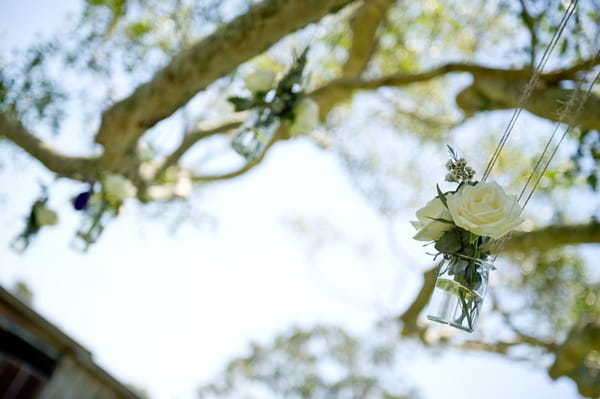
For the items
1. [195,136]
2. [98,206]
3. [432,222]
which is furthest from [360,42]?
[432,222]

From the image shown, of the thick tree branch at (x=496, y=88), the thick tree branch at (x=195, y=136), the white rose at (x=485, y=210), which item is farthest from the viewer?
the thick tree branch at (x=195, y=136)

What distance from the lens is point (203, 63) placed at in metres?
2.96

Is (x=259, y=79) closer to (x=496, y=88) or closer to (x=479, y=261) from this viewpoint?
(x=496, y=88)

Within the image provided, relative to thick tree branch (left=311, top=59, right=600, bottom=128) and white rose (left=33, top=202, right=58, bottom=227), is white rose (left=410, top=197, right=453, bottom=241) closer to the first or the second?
thick tree branch (left=311, top=59, right=600, bottom=128)

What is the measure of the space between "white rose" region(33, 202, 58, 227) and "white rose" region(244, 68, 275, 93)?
1729mm

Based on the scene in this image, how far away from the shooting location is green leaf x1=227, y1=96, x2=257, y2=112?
290 centimetres

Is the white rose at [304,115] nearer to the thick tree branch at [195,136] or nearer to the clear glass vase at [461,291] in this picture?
the thick tree branch at [195,136]

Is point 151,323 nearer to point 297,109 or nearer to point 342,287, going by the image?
point 342,287

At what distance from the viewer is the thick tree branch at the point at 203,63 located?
2.73m

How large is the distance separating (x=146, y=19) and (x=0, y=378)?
4.19m

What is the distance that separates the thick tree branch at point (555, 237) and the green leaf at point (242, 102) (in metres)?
2.12

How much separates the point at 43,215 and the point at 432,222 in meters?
2.99

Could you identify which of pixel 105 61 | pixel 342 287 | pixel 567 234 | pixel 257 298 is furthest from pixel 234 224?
pixel 567 234

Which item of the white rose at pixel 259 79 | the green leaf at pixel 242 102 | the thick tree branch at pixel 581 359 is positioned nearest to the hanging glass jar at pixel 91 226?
the green leaf at pixel 242 102
